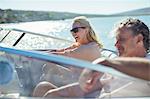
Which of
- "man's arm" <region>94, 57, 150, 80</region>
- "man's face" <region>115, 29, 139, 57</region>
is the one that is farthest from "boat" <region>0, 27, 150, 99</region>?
"man's face" <region>115, 29, 139, 57</region>

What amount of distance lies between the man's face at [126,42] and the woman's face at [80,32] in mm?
878

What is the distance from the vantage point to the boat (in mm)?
1669

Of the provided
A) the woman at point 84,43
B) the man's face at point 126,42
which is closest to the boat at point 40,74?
the man's face at point 126,42

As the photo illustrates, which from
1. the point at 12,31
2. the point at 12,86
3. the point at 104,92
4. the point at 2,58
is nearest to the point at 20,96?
the point at 12,86

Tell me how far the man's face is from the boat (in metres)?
0.32

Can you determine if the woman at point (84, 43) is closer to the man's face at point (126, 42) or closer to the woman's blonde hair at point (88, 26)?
the woman's blonde hair at point (88, 26)

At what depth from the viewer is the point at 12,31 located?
3225mm

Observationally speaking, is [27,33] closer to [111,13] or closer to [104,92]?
[111,13]

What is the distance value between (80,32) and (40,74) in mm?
1033

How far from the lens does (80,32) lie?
2.95 metres

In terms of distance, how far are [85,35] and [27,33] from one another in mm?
584

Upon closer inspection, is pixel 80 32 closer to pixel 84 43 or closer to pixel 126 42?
pixel 84 43

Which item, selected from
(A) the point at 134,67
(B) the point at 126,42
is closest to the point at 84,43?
→ (B) the point at 126,42

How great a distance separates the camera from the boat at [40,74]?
1.67 metres
